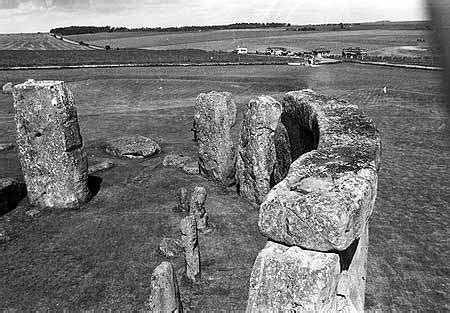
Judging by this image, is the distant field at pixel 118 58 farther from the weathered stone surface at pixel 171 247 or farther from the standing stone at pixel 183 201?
the weathered stone surface at pixel 171 247

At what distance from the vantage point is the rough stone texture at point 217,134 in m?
17.2

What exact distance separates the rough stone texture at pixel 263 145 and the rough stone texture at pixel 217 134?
1.63 meters

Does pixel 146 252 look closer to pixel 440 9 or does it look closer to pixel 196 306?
pixel 196 306

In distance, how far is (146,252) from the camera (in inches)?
495

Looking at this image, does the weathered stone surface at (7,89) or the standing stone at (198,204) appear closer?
the standing stone at (198,204)

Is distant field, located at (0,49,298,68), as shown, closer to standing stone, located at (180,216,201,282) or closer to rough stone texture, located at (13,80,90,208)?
rough stone texture, located at (13,80,90,208)

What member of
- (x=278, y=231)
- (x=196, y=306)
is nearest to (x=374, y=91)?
(x=196, y=306)

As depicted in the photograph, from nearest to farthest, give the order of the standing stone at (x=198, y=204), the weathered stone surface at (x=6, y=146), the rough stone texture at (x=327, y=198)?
1. the rough stone texture at (x=327, y=198)
2. the standing stone at (x=198, y=204)
3. the weathered stone surface at (x=6, y=146)

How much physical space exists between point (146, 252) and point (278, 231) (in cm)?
815

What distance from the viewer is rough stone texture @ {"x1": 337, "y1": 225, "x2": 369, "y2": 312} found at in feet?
18.3

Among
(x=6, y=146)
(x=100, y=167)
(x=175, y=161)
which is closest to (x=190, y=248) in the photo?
(x=175, y=161)

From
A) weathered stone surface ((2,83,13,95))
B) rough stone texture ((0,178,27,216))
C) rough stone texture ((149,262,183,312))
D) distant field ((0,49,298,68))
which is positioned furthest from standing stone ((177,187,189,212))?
distant field ((0,49,298,68))

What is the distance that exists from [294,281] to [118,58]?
6201 centimetres

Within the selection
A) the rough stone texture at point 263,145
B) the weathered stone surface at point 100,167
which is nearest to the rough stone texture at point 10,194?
Result: the weathered stone surface at point 100,167
